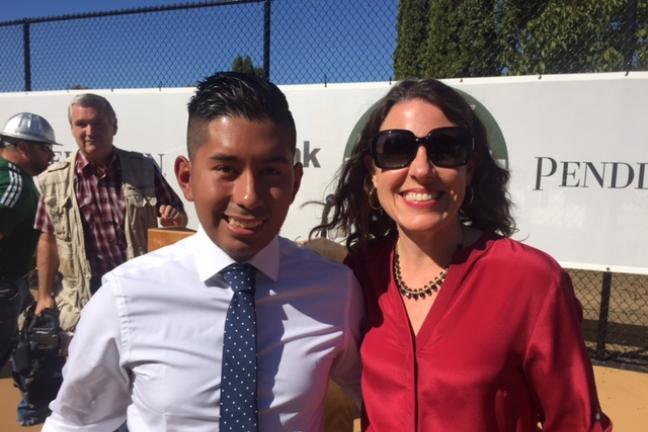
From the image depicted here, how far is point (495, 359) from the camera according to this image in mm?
1203

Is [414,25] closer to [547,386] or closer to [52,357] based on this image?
[52,357]

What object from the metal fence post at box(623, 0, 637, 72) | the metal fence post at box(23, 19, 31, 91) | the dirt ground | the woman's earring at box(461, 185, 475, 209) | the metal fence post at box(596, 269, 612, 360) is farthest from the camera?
the metal fence post at box(23, 19, 31, 91)

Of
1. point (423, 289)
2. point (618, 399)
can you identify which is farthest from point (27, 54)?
point (618, 399)

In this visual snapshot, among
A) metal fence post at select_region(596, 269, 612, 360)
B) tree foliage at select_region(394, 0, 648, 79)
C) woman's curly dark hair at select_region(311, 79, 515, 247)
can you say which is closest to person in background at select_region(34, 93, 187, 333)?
woman's curly dark hair at select_region(311, 79, 515, 247)

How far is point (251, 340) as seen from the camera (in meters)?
1.21

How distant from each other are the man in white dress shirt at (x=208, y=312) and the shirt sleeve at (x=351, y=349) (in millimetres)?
94

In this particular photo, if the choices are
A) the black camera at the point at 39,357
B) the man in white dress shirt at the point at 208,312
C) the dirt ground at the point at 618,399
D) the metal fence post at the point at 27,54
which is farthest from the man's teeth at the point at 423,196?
the metal fence post at the point at 27,54

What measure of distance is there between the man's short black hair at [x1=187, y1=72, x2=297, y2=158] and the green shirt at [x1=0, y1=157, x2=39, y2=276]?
231cm

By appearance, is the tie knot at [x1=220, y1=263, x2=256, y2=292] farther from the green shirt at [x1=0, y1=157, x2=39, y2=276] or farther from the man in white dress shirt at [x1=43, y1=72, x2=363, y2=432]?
the green shirt at [x1=0, y1=157, x2=39, y2=276]

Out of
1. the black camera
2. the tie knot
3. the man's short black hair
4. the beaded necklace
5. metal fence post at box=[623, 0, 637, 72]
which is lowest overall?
the black camera

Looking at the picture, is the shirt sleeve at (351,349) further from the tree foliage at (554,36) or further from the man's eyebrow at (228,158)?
the tree foliage at (554,36)

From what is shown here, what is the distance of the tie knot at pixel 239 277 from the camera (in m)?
1.26

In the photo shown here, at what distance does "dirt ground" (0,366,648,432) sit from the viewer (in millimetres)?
3369

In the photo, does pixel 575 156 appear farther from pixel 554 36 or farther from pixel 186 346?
pixel 186 346
